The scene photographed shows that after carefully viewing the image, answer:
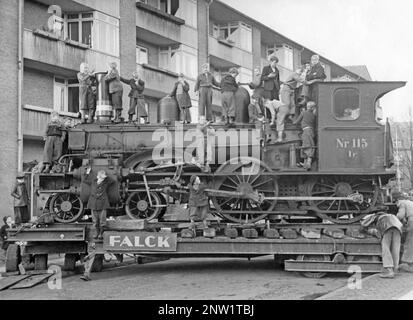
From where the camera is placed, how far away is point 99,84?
13258mm

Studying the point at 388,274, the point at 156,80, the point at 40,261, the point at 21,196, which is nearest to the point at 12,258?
the point at 40,261

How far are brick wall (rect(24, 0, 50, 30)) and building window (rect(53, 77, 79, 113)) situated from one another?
2303mm

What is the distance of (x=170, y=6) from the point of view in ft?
92.0

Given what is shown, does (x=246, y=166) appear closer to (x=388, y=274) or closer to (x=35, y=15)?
(x=388, y=274)

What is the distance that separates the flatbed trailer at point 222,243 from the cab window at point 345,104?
2.36 meters

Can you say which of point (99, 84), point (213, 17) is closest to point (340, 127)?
point (99, 84)

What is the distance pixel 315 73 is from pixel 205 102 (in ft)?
9.05

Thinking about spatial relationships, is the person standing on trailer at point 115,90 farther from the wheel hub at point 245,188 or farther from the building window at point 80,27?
the building window at point 80,27

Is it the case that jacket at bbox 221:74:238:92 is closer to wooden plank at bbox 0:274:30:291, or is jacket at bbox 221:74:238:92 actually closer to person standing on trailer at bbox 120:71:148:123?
person standing on trailer at bbox 120:71:148:123

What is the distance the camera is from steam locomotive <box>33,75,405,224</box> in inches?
448

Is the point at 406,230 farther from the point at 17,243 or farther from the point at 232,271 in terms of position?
the point at 17,243

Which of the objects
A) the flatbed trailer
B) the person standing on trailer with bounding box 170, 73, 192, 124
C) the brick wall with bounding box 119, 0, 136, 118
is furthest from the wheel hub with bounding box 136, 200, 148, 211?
the brick wall with bounding box 119, 0, 136, 118

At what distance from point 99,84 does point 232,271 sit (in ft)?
18.5
